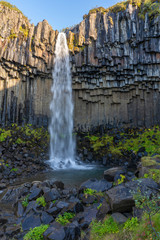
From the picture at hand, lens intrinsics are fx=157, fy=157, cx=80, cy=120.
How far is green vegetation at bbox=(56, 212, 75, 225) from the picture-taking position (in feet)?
17.7

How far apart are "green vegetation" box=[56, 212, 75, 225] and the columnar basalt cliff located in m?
17.2

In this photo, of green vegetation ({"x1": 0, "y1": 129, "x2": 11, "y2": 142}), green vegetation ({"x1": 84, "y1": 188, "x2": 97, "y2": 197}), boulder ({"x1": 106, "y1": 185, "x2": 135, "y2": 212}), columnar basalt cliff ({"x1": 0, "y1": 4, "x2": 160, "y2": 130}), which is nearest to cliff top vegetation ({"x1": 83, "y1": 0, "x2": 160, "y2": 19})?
columnar basalt cliff ({"x1": 0, "y1": 4, "x2": 160, "y2": 130})

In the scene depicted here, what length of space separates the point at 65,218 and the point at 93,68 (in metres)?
21.1

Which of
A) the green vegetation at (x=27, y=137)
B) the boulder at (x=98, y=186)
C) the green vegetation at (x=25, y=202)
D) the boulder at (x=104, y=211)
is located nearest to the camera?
the boulder at (x=104, y=211)

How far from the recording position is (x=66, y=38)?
78.4ft

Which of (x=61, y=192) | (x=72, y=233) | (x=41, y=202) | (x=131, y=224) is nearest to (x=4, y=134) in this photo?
(x=61, y=192)

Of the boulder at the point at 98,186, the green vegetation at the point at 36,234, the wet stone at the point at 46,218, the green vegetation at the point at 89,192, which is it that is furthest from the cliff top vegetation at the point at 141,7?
the green vegetation at the point at 36,234

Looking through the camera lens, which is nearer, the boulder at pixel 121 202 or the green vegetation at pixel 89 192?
the boulder at pixel 121 202

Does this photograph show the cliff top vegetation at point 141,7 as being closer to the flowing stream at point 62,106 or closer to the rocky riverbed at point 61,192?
the flowing stream at point 62,106

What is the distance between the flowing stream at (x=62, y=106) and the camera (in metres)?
22.2

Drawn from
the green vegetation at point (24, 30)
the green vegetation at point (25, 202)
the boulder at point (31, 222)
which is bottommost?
the green vegetation at point (25, 202)

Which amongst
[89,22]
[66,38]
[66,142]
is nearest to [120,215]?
[66,142]

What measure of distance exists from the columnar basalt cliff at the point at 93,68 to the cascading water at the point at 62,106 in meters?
0.89

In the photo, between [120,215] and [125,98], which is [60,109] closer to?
[125,98]
